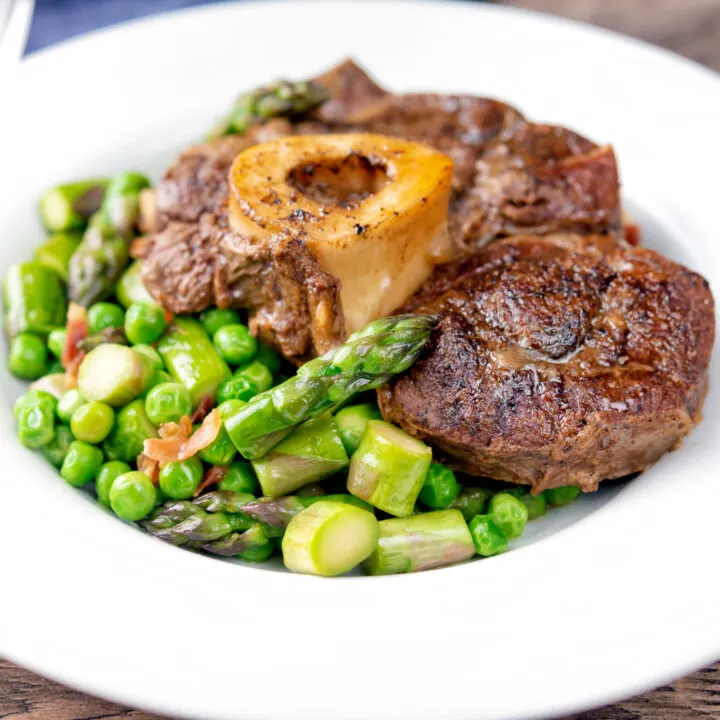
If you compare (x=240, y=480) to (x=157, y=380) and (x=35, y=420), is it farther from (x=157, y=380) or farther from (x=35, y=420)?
(x=35, y=420)

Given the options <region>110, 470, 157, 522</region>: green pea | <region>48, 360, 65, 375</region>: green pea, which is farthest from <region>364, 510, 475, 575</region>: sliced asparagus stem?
<region>48, 360, 65, 375</region>: green pea

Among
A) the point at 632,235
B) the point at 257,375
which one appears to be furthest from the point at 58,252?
the point at 632,235

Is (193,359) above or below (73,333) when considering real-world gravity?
above

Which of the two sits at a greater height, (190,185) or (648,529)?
(190,185)

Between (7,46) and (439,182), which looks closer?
(439,182)

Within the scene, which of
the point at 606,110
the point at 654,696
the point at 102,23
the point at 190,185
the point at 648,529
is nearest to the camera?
the point at 654,696

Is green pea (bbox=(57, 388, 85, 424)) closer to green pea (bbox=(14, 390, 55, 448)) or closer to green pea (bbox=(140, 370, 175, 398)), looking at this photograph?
green pea (bbox=(14, 390, 55, 448))

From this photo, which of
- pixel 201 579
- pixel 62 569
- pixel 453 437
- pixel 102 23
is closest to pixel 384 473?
pixel 453 437

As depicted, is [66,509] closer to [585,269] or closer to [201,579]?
[201,579]

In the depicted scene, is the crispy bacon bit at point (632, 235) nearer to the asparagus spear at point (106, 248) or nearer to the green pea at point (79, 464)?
the asparagus spear at point (106, 248)
